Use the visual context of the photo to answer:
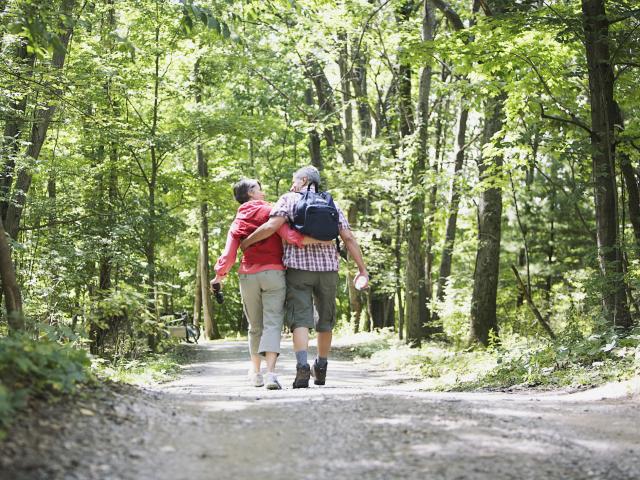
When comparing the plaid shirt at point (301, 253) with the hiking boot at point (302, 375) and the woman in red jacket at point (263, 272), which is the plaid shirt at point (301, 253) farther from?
the hiking boot at point (302, 375)

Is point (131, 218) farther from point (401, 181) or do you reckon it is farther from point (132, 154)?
point (401, 181)

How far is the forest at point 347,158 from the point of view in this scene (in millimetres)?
9195

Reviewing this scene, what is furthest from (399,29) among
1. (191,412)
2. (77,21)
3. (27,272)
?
(191,412)

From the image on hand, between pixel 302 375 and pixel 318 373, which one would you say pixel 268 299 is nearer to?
pixel 302 375

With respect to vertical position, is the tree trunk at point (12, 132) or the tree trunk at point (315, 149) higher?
the tree trunk at point (315, 149)

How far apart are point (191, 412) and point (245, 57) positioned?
58.9 feet

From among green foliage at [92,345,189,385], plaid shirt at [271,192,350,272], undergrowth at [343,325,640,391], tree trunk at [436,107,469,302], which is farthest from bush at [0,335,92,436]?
tree trunk at [436,107,469,302]

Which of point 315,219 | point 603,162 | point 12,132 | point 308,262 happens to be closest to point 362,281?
point 308,262

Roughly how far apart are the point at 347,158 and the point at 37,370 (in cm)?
2026

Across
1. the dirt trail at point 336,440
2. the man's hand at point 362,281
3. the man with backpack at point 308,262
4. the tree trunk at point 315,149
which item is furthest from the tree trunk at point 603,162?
the tree trunk at point 315,149

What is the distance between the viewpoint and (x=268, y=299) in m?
7.61

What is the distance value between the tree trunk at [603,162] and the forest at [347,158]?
31 millimetres

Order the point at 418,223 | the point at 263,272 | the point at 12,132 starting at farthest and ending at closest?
the point at 418,223 < the point at 12,132 < the point at 263,272

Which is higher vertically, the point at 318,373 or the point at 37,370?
the point at 37,370
